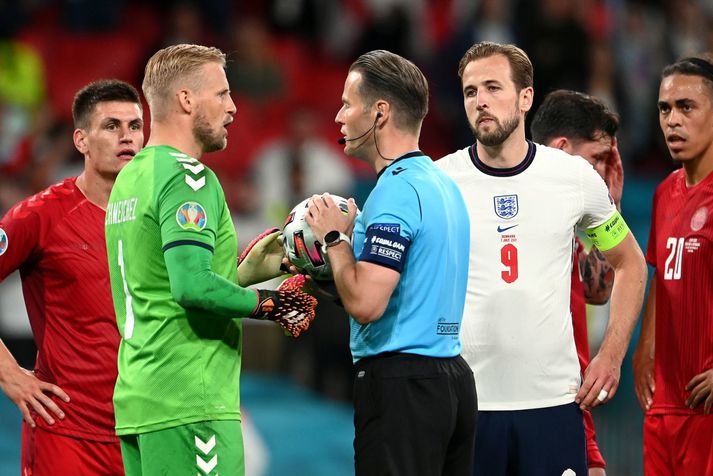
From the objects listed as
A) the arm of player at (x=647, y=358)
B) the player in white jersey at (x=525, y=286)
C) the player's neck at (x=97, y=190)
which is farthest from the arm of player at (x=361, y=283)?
the arm of player at (x=647, y=358)

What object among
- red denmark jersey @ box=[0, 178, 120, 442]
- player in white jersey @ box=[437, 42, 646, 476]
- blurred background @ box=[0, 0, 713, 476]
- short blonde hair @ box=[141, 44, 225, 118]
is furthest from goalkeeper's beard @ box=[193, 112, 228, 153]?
blurred background @ box=[0, 0, 713, 476]

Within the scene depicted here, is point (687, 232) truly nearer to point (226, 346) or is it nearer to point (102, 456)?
point (226, 346)

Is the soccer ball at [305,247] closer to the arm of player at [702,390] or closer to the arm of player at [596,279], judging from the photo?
the arm of player at [596,279]

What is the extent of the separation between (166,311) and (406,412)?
103cm

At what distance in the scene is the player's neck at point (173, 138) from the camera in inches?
183

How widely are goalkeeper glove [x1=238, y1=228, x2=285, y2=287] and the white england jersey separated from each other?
93 centimetres

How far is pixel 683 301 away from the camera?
586 centimetres

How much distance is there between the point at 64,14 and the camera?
13070mm

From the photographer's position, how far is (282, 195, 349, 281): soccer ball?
4777 millimetres

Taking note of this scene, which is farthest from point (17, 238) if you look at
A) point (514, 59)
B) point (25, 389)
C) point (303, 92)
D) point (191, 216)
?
point (303, 92)

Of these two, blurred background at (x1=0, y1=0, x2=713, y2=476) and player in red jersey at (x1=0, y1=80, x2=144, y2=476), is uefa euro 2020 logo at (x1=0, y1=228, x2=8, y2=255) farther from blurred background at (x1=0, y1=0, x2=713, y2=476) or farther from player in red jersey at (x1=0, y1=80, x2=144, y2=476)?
blurred background at (x1=0, y1=0, x2=713, y2=476)

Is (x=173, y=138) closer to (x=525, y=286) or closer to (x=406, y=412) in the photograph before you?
(x=406, y=412)

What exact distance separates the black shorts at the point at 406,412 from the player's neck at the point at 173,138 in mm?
1158

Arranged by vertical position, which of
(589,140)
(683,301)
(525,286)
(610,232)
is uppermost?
(589,140)
